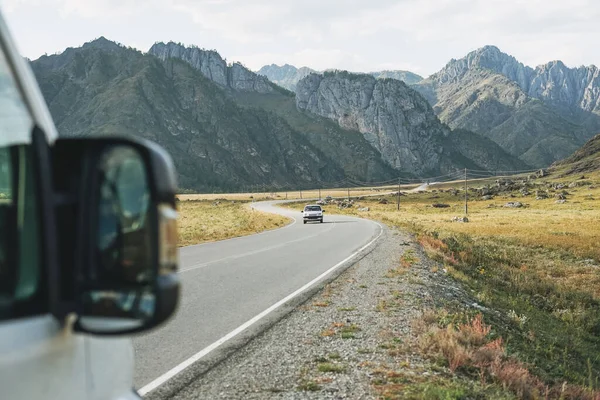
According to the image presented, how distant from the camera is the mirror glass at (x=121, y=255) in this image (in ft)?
5.21

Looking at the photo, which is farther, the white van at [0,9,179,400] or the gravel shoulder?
the gravel shoulder

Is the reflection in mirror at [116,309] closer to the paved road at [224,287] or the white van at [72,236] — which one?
the white van at [72,236]

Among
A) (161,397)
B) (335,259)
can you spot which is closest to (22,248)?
(161,397)

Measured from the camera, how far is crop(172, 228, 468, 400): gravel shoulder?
5.40 m

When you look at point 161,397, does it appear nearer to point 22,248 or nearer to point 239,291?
point 22,248

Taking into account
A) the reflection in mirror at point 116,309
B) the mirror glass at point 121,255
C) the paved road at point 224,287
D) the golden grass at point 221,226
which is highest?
the mirror glass at point 121,255

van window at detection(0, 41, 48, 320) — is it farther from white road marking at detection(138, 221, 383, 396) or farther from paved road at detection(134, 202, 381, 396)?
paved road at detection(134, 202, 381, 396)

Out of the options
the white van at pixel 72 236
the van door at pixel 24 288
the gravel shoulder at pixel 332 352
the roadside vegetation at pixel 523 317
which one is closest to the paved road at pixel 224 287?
the gravel shoulder at pixel 332 352

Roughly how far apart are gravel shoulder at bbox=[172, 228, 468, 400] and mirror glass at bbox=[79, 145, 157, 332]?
3761mm

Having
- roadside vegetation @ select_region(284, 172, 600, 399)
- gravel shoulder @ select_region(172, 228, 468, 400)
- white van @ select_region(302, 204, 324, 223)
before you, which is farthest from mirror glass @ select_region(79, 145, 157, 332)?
white van @ select_region(302, 204, 324, 223)

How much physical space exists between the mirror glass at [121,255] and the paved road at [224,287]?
416 cm

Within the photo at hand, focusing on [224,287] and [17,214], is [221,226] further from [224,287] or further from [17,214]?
[17,214]

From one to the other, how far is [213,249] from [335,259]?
5386mm

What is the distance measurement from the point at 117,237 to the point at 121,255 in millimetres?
60
